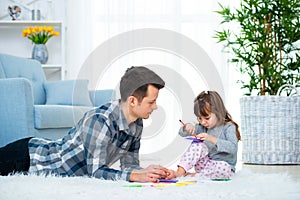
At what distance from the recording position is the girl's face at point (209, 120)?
2.37 m

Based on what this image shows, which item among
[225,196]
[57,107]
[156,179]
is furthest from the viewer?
[57,107]

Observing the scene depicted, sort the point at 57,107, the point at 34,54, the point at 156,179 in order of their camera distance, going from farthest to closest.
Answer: the point at 34,54, the point at 57,107, the point at 156,179

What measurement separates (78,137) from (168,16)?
3598 millimetres

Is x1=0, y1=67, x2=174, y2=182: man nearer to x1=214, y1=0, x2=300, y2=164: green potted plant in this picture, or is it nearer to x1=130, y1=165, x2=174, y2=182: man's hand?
x1=130, y1=165, x2=174, y2=182: man's hand

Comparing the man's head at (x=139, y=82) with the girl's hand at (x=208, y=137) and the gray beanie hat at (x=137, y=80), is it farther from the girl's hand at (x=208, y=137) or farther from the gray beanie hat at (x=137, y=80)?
the girl's hand at (x=208, y=137)

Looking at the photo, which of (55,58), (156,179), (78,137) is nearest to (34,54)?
(55,58)

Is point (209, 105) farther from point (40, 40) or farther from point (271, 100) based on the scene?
point (40, 40)

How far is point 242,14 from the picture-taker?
4078mm

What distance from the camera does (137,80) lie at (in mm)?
2062

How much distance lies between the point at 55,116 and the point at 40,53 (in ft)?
6.79

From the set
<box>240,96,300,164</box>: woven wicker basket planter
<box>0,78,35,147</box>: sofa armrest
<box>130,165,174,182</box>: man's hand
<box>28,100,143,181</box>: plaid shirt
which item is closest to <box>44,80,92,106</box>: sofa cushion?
<box>0,78,35,147</box>: sofa armrest

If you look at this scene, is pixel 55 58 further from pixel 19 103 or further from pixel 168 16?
pixel 19 103

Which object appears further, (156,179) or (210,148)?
(210,148)

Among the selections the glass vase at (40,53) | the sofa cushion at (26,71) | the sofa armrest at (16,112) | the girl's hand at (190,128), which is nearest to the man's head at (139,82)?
the girl's hand at (190,128)
